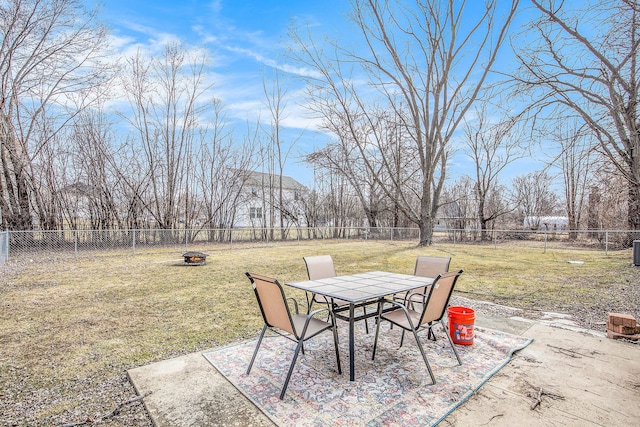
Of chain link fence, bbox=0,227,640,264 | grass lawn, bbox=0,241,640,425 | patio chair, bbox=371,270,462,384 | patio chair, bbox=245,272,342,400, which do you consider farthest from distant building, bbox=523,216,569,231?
patio chair, bbox=245,272,342,400

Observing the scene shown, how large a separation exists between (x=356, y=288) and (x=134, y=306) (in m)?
3.48

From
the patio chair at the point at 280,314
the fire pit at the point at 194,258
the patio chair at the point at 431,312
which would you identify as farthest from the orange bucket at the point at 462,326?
the fire pit at the point at 194,258

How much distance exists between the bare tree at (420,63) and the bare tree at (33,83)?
6.61 metres

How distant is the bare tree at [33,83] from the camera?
890 centimetres

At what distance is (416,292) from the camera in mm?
3578

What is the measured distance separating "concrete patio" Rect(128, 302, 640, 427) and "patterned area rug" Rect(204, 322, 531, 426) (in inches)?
3.3

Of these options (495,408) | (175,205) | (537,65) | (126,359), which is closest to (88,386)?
(126,359)

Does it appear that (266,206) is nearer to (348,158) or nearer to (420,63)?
(348,158)

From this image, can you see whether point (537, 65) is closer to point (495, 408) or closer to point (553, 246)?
point (495, 408)

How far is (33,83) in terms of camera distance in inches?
365

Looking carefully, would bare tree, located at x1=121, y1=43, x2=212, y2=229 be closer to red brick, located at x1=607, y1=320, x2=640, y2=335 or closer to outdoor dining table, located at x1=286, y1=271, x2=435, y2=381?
outdoor dining table, located at x1=286, y1=271, x2=435, y2=381

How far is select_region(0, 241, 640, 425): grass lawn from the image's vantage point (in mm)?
2289

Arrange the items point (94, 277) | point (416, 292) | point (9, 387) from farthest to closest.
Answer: point (94, 277)
point (416, 292)
point (9, 387)

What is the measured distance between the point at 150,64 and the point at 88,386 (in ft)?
43.7
